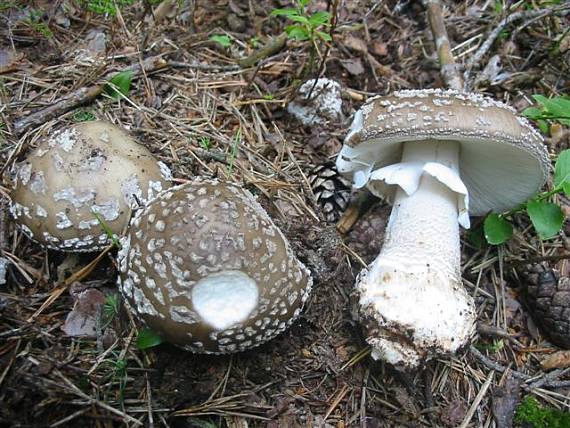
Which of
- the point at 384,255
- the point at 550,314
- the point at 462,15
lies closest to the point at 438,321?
the point at 384,255

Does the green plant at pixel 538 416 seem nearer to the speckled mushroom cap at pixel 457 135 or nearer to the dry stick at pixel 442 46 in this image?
the speckled mushroom cap at pixel 457 135

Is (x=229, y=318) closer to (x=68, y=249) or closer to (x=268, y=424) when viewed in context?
(x=268, y=424)

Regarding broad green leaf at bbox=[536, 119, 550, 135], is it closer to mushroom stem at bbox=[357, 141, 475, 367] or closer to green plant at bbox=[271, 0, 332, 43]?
mushroom stem at bbox=[357, 141, 475, 367]

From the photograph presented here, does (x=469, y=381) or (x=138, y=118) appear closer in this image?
(x=469, y=381)

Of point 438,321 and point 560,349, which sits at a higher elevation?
point 438,321

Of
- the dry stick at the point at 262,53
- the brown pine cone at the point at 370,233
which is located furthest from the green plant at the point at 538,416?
the dry stick at the point at 262,53

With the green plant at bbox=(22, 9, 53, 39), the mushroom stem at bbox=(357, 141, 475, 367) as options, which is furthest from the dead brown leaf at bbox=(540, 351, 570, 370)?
the green plant at bbox=(22, 9, 53, 39)
